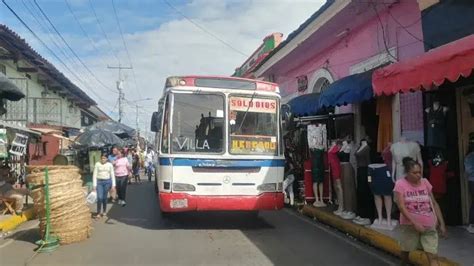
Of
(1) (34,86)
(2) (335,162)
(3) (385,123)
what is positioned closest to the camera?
(3) (385,123)

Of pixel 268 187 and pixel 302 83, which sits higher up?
pixel 302 83

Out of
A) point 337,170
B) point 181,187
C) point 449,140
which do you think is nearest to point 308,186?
point 337,170

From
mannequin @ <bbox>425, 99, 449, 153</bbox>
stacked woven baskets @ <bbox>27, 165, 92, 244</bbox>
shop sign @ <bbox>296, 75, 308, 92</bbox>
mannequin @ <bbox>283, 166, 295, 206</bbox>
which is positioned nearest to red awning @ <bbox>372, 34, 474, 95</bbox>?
mannequin @ <bbox>425, 99, 449, 153</bbox>

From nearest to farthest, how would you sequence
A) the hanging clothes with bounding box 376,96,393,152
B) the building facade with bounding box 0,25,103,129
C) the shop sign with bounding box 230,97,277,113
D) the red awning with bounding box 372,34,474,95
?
1. the red awning with bounding box 372,34,474,95
2. the shop sign with bounding box 230,97,277,113
3. the hanging clothes with bounding box 376,96,393,152
4. the building facade with bounding box 0,25,103,129

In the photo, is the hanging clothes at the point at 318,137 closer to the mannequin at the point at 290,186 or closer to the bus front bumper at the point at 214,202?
the mannequin at the point at 290,186

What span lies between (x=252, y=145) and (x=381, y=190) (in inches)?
102

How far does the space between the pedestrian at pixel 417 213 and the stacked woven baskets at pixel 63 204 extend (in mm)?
5581

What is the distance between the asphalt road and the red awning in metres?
2.56

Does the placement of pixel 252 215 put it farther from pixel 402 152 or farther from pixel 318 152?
pixel 402 152

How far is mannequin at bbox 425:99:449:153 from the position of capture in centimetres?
895

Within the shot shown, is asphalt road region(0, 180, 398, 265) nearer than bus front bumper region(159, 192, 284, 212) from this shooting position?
Yes

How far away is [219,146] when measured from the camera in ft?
33.0

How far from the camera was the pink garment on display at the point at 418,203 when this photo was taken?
5.84m

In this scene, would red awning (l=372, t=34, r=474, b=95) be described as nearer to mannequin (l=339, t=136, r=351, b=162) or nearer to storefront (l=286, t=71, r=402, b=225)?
storefront (l=286, t=71, r=402, b=225)
